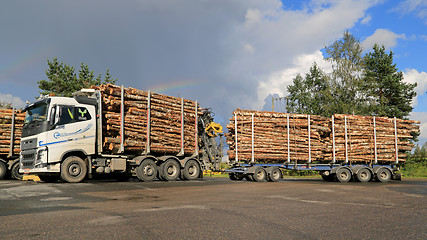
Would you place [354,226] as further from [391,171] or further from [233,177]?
[391,171]

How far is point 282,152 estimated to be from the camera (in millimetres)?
18219

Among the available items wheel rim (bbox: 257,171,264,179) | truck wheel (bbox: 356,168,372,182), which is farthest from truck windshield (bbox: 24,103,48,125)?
truck wheel (bbox: 356,168,372,182)

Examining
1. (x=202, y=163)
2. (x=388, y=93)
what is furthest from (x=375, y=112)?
(x=202, y=163)

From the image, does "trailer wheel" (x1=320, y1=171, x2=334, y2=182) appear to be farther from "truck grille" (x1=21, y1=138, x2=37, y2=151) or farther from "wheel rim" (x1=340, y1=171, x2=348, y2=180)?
"truck grille" (x1=21, y1=138, x2=37, y2=151)

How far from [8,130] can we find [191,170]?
985cm

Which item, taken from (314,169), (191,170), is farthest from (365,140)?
(191,170)

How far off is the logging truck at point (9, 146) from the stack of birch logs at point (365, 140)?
16649mm

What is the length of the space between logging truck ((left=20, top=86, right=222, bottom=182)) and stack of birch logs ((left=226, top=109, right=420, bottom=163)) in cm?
261

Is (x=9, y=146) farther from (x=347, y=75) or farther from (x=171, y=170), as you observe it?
(x=347, y=75)

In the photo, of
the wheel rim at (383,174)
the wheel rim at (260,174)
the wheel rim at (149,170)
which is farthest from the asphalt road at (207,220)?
the wheel rim at (383,174)

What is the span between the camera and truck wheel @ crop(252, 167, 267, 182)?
17000 millimetres

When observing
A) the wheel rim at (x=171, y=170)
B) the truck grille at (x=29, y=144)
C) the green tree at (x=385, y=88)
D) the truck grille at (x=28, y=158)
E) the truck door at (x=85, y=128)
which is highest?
the green tree at (x=385, y=88)

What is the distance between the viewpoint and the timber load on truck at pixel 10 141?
1714 centimetres

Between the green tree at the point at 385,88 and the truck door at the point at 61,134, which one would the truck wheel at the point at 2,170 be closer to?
the truck door at the point at 61,134
